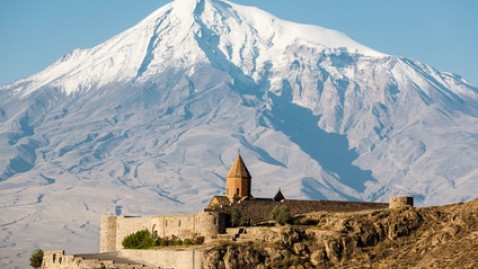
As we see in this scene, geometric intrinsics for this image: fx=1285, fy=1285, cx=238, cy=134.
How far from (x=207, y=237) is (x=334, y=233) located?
8.33 meters

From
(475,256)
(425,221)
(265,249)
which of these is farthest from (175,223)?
(475,256)

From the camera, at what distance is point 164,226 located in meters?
86.2

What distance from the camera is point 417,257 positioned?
71500 millimetres

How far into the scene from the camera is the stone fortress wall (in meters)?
81.1

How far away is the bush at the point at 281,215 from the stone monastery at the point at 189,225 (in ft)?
6.24

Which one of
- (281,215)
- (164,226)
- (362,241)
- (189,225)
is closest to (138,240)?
(164,226)

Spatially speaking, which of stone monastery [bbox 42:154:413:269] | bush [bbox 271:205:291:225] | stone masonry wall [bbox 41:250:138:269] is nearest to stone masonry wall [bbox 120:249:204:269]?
stone monastery [bbox 42:154:413:269]

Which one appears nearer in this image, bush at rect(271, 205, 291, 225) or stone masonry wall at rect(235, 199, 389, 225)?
bush at rect(271, 205, 291, 225)

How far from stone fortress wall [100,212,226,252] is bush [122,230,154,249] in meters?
0.50

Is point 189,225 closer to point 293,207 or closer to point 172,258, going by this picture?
point 172,258

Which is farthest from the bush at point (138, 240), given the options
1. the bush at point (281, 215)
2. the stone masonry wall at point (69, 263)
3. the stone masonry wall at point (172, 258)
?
the bush at point (281, 215)

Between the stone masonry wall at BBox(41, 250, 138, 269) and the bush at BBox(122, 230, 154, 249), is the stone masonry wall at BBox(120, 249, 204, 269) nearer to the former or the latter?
the stone masonry wall at BBox(41, 250, 138, 269)

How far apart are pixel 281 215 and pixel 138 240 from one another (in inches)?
414

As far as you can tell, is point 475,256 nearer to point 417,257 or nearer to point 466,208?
point 417,257
